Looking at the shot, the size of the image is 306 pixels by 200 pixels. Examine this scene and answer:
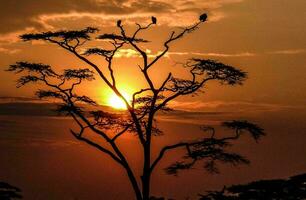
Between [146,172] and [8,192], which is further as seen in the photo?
[146,172]

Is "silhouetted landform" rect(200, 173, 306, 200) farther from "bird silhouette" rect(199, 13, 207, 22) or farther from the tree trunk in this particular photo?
"bird silhouette" rect(199, 13, 207, 22)

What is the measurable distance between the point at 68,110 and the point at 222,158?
9015mm

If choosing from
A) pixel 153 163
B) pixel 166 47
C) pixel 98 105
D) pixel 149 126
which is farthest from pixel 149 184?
pixel 166 47

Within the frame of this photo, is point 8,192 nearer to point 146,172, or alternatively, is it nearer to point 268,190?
point 146,172

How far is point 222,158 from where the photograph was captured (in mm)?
30141

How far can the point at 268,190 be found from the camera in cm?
2850

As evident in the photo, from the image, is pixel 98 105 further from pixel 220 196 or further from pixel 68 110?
pixel 220 196

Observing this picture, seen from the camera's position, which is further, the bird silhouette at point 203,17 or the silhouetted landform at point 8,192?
the bird silhouette at point 203,17

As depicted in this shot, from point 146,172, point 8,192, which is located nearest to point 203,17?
point 146,172

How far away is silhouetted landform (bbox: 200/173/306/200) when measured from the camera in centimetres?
2758

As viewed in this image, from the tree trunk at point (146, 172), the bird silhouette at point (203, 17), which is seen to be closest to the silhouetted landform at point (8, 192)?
the tree trunk at point (146, 172)

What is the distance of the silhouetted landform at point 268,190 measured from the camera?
90.5ft

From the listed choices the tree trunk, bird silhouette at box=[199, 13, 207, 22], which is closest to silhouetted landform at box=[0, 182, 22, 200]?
Answer: the tree trunk

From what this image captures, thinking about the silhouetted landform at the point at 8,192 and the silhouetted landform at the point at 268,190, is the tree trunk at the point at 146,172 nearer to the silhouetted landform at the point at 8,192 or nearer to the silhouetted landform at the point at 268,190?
the silhouetted landform at the point at 268,190
